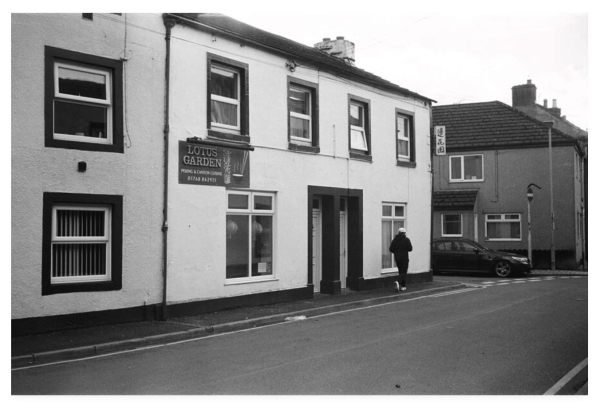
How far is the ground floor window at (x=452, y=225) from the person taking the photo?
3072 cm

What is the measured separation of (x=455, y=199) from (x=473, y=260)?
627 centimetres

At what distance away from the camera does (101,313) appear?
1130cm

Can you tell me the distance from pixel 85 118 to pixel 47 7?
2002 mm

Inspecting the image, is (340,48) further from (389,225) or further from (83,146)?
(83,146)

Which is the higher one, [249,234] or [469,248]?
[249,234]

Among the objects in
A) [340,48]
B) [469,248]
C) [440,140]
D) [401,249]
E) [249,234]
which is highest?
[340,48]

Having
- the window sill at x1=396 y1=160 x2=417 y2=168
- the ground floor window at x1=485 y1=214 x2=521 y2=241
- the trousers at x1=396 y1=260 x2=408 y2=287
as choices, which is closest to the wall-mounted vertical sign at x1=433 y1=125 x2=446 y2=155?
the window sill at x1=396 y1=160 x2=417 y2=168

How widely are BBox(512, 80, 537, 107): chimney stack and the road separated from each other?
25.7 meters

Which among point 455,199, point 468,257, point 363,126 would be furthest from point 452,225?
point 363,126

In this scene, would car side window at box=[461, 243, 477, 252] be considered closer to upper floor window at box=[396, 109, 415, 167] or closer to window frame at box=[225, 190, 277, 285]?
upper floor window at box=[396, 109, 415, 167]

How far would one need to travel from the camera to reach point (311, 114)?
16.4 metres

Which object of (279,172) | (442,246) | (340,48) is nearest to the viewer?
(279,172)

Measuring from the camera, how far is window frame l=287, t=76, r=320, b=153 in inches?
614
